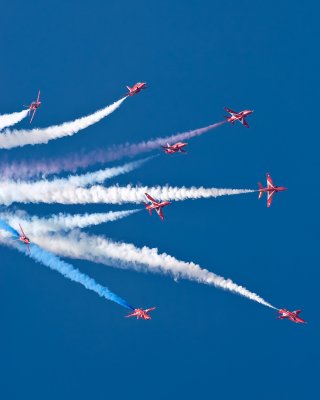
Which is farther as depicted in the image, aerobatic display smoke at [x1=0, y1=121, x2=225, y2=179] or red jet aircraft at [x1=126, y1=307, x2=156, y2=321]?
red jet aircraft at [x1=126, y1=307, x2=156, y2=321]

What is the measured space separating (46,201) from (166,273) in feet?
48.1

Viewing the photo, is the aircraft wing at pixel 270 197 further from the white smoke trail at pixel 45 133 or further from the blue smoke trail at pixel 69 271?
the white smoke trail at pixel 45 133

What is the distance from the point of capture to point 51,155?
55.8m

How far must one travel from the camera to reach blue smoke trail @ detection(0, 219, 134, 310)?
5469 cm

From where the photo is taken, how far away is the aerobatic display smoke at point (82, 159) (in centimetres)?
5478

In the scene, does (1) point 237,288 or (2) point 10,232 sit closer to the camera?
(2) point 10,232

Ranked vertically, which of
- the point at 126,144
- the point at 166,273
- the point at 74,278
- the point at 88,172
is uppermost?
the point at 126,144

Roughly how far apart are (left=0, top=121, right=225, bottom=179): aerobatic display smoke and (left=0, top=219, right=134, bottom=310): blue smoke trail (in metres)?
7.73

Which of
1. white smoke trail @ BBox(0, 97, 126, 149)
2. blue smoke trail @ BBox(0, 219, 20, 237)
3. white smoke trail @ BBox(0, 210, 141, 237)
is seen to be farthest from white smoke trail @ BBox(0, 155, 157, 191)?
blue smoke trail @ BBox(0, 219, 20, 237)

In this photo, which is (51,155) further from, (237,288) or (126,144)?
(237,288)

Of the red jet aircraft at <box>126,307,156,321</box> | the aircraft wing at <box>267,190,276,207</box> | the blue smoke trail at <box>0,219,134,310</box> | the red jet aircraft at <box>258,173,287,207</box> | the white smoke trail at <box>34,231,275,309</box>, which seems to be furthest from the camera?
the aircraft wing at <box>267,190,276,207</box>

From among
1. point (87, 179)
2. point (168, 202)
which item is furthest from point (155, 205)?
point (87, 179)

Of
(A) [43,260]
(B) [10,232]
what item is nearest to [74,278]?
(A) [43,260]

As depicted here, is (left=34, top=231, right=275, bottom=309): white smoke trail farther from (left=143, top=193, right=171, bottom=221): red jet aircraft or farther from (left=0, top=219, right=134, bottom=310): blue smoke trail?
(left=143, top=193, right=171, bottom=221): red jet aircraft
